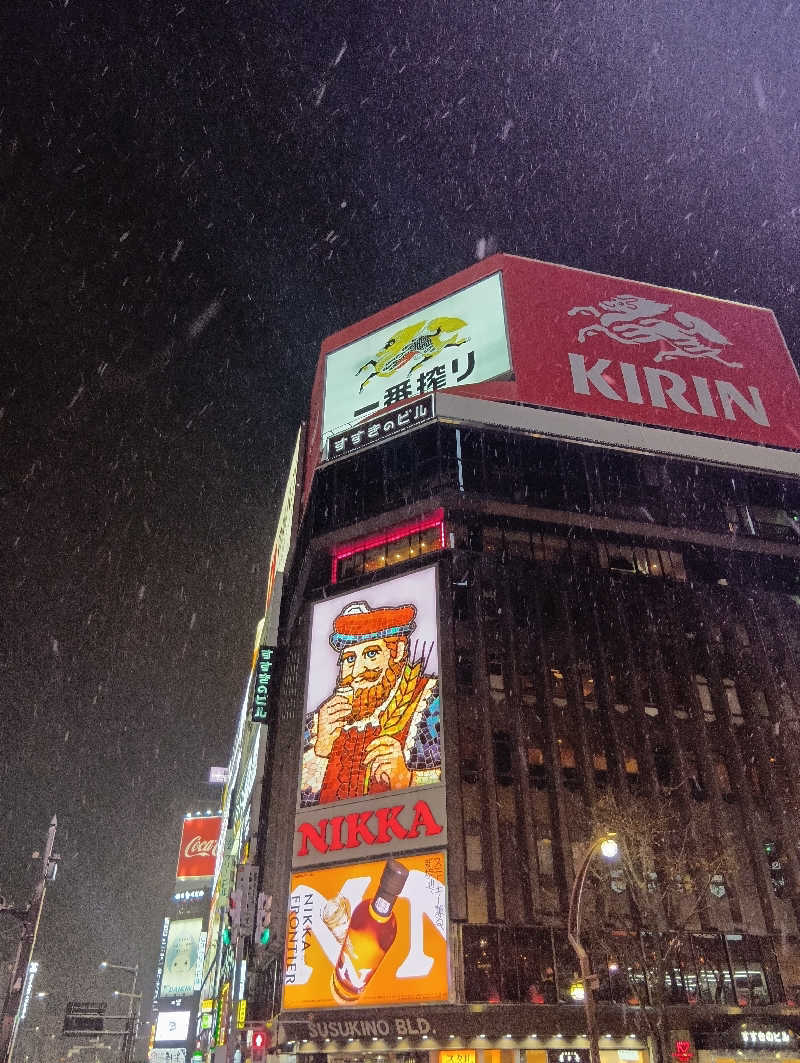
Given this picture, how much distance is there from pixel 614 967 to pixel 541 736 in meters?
10.1

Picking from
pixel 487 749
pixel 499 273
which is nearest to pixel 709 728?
pixel 487 749

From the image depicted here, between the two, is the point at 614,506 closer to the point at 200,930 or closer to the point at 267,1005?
the point at 267,1005

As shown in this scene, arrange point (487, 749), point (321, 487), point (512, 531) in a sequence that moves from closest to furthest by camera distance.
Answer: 1. point (487, 749)
2. point (512, 531)
3. point (321, 487)

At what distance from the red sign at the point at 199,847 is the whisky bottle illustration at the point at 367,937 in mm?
65382

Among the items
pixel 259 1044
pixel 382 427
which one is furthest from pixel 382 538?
pixel 259 1044

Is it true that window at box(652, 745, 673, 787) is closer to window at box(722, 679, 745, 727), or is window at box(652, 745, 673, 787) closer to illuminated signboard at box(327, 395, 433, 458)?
window at box(722, 679, 745, 727)

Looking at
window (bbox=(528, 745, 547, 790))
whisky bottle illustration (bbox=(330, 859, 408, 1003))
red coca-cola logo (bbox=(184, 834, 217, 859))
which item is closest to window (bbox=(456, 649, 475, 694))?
window (bbox=(528, 745, 547, 790))

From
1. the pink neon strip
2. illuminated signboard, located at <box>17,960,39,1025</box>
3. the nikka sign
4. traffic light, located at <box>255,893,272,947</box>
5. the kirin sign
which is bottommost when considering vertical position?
illuminated signboard, located at <box>17,960,39,1025</box>

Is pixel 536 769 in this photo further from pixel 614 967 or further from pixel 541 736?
pixel 614 967

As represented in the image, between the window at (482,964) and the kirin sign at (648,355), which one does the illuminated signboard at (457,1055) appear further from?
the kirin sign at (648,355)

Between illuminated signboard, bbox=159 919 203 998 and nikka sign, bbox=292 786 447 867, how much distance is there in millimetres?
58827

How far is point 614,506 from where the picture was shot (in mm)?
47000

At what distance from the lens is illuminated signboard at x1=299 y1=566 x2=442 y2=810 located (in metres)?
33.9

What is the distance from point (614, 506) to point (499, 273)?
16525mm
